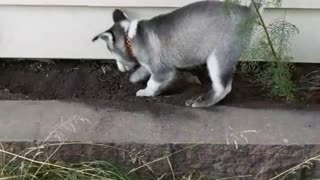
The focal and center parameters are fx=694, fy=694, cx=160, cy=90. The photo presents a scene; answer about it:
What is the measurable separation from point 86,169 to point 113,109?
1.05 feet

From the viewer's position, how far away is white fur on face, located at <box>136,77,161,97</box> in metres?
3.16

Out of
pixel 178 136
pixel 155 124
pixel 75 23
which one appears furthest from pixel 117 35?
pixel 178 136

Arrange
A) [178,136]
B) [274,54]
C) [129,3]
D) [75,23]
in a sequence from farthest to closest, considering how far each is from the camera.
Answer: [75,23] < [129,3] < [274,54] < [178,136]

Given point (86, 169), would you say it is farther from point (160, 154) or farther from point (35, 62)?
point (35, 62)

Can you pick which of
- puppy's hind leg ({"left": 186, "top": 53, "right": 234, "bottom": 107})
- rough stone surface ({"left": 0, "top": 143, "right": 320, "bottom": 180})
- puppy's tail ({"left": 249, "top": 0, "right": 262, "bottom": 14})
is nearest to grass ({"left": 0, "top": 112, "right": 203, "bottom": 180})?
rough stone surface ({"left": 0, "top": 143, "right": 320, "bottom": 180})

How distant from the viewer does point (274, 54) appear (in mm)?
3041

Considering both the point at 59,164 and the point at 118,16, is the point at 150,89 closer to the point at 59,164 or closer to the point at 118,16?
the point at 118,16

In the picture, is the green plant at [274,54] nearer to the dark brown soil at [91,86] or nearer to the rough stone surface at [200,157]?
the dark brown soil at [91,86]

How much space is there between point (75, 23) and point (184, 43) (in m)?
0.63

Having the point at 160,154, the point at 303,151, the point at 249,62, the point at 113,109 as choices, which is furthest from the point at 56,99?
the point at 303,151

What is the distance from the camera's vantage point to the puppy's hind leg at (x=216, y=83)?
299 centimetres

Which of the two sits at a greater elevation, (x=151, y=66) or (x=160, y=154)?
(x=151, y=66)

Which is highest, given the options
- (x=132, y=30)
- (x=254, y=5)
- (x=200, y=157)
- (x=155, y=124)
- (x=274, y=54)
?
(x=254, y=5)

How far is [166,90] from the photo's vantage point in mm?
3229
